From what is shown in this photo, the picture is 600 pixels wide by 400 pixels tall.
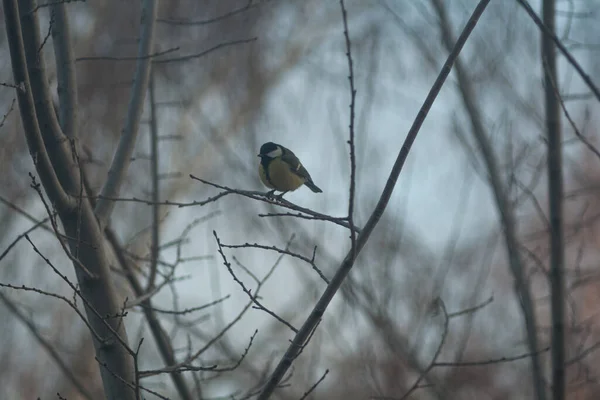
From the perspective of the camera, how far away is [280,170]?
185 inches

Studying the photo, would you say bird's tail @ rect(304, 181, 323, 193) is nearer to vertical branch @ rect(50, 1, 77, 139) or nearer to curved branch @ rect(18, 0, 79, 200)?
vertical branch @ rect(50, 1, 77, 139)

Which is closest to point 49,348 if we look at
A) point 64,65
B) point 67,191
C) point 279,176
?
point 67,191

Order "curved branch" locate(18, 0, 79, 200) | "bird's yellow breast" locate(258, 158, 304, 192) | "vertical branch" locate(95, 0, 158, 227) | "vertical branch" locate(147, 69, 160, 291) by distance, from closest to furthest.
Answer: "curved branch" locate(18, 0, 79, 200) < "vertical branch" locate(95, 0, 158, 227) < "vertical branch" locate(147, 69, 160, 291) < "bird's yellow breast" locate(258, 158, 304, 192)

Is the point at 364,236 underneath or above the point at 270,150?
underneath

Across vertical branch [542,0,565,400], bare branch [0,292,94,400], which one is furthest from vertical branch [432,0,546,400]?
bare branch [0,292,94,400]

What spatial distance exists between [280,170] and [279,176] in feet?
0.13

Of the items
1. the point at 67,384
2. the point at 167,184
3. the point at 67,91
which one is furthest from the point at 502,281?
the point at 67,91

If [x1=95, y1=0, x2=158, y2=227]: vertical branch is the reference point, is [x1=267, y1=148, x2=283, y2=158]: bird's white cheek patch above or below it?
above

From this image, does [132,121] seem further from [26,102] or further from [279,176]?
[279,176]

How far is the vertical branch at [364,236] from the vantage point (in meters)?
2.11

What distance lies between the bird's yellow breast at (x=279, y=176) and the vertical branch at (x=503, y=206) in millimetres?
1242

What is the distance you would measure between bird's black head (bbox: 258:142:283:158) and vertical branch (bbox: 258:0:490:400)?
2.68m

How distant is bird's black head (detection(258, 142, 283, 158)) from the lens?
4836 millimetres

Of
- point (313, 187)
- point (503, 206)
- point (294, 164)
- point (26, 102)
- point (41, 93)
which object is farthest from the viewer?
point (313, 187)
